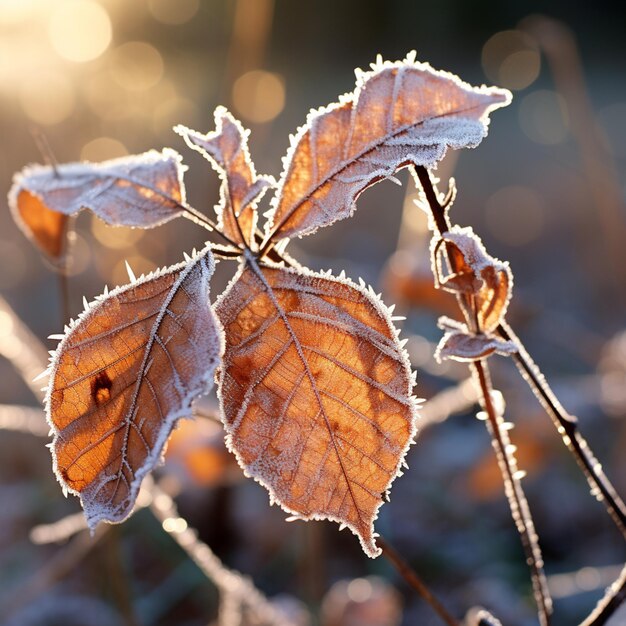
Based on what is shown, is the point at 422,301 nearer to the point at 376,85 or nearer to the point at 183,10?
the point at 376,85

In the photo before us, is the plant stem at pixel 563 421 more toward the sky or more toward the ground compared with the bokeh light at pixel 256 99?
more toward the ground

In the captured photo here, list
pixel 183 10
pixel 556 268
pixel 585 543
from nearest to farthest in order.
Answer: pixel 585 543 < pixel 556 268 < pixel 183 10

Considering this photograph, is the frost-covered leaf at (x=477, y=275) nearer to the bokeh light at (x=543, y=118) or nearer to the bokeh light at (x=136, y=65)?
the bokeh light at (x=543, y=118)

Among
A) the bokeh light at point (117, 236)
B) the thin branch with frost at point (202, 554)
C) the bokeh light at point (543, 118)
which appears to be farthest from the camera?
the bokeh light at point (543, 118)

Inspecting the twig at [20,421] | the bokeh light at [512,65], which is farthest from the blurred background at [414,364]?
the bokeh light at [512,65]

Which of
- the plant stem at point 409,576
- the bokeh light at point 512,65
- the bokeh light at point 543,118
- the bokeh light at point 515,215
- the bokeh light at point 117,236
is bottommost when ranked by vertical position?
the plant stem at point 409,576

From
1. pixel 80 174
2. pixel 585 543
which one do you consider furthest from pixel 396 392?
pixel 585 543

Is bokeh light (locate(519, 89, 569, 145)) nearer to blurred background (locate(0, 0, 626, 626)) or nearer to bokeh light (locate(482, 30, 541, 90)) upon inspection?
blurred background (locate(0, 0, 626, 626))
